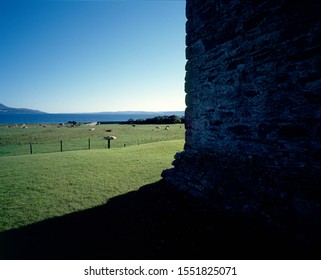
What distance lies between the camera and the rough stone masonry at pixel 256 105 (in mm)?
3852

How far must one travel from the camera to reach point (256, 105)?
15.9 ft

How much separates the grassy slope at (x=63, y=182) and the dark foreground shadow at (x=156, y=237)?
2.58 ft

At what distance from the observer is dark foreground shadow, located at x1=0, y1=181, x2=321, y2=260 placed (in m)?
3.84

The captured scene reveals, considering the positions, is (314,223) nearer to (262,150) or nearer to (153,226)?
(262,150)

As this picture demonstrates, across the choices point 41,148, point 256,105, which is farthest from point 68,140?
point 256,105

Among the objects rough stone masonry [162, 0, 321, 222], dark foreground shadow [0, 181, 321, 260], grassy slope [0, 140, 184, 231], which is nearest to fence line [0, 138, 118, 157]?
grassy slope [0, 140, 184, 231]

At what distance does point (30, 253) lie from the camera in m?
4.05

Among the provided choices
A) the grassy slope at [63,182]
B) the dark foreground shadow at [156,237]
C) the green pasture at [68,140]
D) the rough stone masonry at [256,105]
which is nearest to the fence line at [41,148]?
the green pasture at [68,140]

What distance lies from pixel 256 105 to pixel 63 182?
760cm

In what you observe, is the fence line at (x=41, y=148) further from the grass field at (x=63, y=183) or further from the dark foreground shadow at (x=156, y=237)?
the dark foreground shadow at (x=156, y=237)

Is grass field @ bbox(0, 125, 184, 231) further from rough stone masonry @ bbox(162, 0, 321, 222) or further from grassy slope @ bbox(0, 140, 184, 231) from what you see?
rough stone masonry @ bbox(162, 0, 321, 222)

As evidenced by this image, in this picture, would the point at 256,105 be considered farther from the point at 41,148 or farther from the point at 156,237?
the point at 41,148

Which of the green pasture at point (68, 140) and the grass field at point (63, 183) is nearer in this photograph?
the grass field at point (63, 183)
